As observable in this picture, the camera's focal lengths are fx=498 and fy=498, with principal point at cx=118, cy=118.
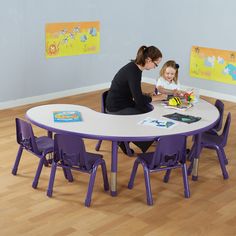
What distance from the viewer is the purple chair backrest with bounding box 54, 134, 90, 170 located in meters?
4.02

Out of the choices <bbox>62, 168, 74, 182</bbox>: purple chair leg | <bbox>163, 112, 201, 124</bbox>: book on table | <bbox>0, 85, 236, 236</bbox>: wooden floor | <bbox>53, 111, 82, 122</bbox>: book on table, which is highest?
<bbox>53, 111, 82, 122</bbox>: book on table

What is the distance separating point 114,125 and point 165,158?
516 millimetres

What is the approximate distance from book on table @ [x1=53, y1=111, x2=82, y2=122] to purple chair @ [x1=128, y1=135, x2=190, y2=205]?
664mm

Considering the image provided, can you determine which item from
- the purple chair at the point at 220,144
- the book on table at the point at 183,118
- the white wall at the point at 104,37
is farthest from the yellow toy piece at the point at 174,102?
the white wall at the point at 104,37

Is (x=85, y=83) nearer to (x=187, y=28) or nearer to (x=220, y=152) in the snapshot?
(x=187, y=28)

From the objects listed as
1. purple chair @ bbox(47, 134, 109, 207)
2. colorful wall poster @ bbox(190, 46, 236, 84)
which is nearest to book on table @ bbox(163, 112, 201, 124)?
purple chair @ bbox(47, 134, 109, 207)

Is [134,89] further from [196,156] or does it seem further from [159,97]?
[196,156]

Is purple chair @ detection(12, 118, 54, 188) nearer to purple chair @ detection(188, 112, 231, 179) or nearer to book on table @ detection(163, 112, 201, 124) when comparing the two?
book on table @ detection(163, 112, 201, 124)

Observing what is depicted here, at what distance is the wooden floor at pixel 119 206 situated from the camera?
3.82 meters

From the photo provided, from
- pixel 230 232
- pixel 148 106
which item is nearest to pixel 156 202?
pixel 230 232

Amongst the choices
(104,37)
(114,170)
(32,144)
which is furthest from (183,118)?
(104,37)

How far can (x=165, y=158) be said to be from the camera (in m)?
4.21

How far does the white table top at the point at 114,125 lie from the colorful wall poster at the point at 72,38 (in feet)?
8.80

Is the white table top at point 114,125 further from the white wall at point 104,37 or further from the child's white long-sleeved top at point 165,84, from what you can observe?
the white wall at point 104,37
